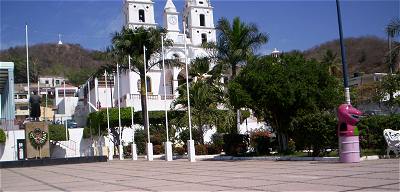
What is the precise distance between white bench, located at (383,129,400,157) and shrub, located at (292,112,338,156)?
6.56 feet

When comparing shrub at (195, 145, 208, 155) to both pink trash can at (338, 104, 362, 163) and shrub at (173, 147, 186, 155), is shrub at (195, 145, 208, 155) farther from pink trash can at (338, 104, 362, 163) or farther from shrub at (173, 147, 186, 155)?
pink trash can at (338, 104, 362, 163)

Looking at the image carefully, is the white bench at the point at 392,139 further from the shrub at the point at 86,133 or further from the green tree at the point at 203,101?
the shrub at the point at 86,133

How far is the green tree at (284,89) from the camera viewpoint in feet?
67.2

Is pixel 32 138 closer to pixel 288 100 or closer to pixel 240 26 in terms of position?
pixel 240 26

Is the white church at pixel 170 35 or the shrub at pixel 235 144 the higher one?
the white church at pixel 170 35

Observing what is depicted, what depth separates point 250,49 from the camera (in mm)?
32219

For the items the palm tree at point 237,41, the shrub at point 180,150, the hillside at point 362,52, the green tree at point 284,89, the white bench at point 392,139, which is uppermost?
the hillside at point 362,52

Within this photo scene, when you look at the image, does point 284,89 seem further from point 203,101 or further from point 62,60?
point 62,60

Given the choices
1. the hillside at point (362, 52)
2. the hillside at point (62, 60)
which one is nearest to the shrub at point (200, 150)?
the hillside at point (362, 52)

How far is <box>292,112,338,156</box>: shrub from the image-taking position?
58.1 feet

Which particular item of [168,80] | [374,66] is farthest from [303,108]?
[374,66]

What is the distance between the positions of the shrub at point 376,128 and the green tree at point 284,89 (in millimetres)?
3396

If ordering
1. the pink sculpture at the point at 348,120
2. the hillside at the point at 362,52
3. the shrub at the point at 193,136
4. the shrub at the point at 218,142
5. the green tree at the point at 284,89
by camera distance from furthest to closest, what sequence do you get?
1. the hillside at the point at 362,52
2. the shrub at the point at 193,136
3. the shrub at the point at 218,142
4. the green tree at the point at 284,89
5. the pink sculpture at the point at 348,120

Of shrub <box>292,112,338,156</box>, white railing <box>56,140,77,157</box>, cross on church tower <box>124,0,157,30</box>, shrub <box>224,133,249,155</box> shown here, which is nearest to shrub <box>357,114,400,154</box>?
shrub <box>292,112,338,156</box>
